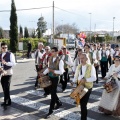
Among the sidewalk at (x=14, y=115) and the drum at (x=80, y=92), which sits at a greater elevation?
the drum at (x=80, y=92)

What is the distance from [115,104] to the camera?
730cm

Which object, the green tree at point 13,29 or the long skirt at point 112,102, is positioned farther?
the green tree at point 13,29

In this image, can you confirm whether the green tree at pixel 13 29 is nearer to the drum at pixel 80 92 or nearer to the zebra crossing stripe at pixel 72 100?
the zebra crossing stripe at pixel 72 100

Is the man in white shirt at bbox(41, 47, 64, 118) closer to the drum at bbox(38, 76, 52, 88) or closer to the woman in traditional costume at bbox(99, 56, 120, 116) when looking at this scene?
the drum at bbox(38, 76, 52, 88)

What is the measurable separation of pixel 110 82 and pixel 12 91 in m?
4.72

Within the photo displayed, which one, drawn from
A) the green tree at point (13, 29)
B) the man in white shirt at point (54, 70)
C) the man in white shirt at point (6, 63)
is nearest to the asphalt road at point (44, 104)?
the man in white shirt at point (54, 70)

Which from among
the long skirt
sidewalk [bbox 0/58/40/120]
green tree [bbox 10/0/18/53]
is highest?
green tree [bbox 10/0/18/53]

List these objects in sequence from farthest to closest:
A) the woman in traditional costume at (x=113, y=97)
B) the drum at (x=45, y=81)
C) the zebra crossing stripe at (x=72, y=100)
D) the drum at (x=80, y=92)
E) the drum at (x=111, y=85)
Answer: the zebra crossing stripe at (x=72, y=100) < the drum at (x=45, y=81) < the woman in traditional costume at (x=113, y=97) < the drum at (x=111, y=85) < the drum at (x=80, y=92)

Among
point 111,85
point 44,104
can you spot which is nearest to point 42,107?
point 44,104

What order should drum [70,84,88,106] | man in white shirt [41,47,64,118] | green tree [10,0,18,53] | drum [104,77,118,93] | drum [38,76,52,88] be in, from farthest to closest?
1. green tree [10,0,18,53]
2. drum [38,76,52,88]
3. man in white shirt [41,47,64,118]
4. drum [104,77,118,93]
5. drum [70,84,88,106]

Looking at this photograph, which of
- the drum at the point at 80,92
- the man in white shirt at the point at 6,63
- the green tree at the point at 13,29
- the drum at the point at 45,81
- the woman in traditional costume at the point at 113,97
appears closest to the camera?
the drum at the point at 80,92

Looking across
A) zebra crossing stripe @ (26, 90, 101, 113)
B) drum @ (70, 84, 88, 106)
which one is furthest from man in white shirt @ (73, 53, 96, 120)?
zebra crossing stripe @ (26, 90, 101, 113)

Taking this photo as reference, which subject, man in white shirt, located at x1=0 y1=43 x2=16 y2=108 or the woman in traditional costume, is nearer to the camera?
the woman in traditional costume

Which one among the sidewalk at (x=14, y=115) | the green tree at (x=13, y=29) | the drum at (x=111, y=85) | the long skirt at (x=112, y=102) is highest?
the green tree at (x=13, y=29)
